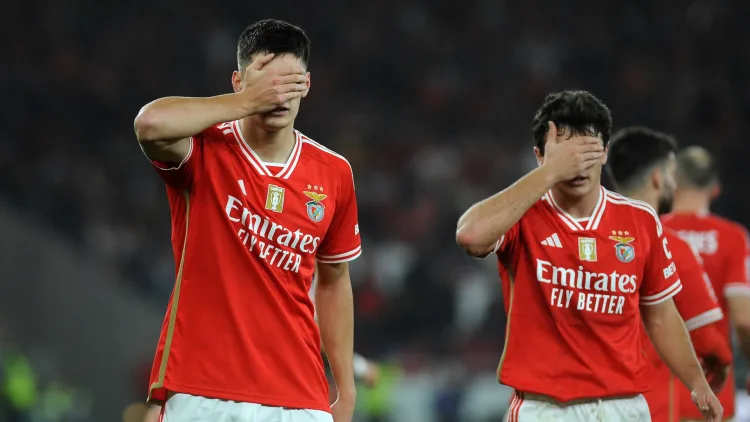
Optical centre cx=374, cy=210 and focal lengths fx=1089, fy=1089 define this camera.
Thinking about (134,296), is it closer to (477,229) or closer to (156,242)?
(156,242)

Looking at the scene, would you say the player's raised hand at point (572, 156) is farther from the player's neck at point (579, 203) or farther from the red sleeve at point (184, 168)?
the red sleeve at point (184, 168)

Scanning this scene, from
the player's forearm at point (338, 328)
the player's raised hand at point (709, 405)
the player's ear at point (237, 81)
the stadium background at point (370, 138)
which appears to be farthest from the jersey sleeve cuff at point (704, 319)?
the stadium background at point (370, 138)

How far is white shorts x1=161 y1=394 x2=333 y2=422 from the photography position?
346 cm

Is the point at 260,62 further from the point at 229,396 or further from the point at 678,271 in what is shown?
the point at 678,271

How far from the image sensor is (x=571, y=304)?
4.05 m

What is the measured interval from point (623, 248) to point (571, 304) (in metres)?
0.32

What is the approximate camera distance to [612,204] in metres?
4.25

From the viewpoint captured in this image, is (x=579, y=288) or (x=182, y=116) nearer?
(x=182, y=116)

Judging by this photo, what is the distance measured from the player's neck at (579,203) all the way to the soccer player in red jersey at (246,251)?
3.20 feet

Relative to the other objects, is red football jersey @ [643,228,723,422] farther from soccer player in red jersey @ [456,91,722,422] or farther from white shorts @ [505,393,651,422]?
white shorts @ [505,393,651,422]

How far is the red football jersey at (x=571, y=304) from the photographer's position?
13.2 feet

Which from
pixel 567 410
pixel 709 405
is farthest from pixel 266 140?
pixel 709 405

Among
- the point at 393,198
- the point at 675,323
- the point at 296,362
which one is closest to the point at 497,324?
the point at 393,198

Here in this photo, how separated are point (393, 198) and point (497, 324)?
13.3 feet
